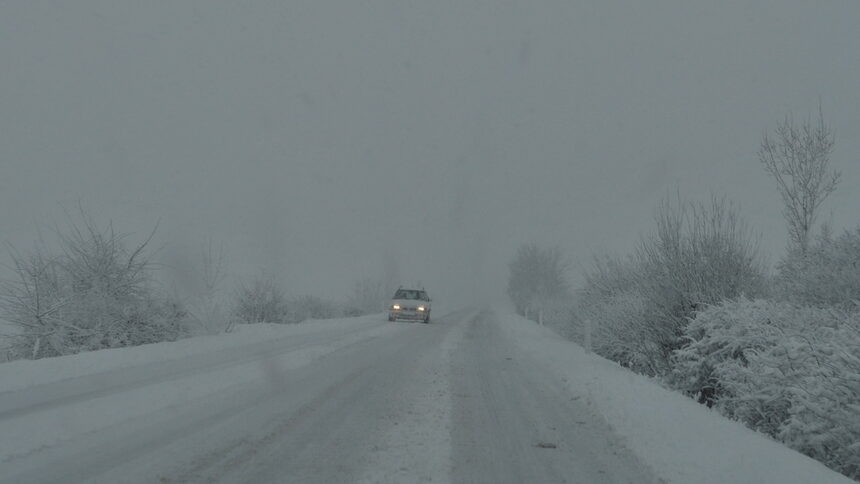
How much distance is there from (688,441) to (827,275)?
317 inches

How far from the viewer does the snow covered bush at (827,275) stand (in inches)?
494

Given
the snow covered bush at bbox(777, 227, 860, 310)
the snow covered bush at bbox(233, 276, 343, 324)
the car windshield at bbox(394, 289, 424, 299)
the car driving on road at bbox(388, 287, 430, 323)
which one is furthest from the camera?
the car windshield at bbox(394, 289, 424, 299)

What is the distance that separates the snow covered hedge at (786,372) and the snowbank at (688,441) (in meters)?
0.59

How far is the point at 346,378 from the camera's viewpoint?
12117 millimetres

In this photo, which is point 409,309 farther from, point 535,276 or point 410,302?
point 535,276

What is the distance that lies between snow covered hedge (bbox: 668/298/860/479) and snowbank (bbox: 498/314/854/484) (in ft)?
1.92

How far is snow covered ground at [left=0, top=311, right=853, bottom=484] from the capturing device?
5.90 metres

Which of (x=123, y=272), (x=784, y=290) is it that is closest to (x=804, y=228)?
(x=784, y=290)

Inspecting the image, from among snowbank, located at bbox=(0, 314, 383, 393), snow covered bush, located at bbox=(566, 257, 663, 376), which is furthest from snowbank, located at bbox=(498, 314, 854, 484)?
snowbank, located at bbox=(0, 314, 383, 393)

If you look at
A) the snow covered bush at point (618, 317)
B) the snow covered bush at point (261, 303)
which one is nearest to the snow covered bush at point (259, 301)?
the snow covered bush at point (261, 303)

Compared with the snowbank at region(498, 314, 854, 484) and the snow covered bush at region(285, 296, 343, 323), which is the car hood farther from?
the snowbank at region(498, 314, 854, 484)

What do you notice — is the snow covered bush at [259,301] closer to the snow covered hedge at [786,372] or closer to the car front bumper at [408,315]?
the car front bumper at [408,315]

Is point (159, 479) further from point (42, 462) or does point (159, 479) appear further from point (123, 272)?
point (123, 272)

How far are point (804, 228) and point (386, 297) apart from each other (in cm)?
4358
